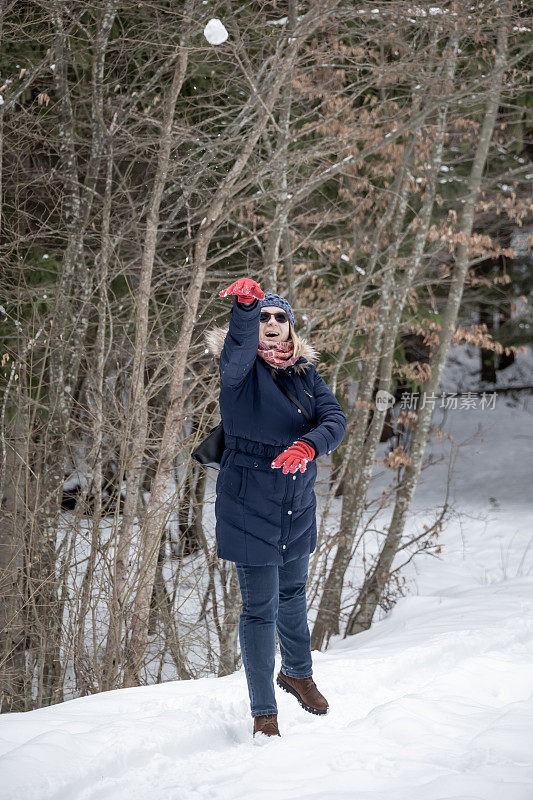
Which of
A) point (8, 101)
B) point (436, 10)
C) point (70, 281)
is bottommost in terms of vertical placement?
point (70, 281)

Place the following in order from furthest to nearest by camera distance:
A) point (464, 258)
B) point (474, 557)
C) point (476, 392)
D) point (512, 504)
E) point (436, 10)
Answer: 1. point (476, 392)
2. point (512, 504)
3. point (474, 557)
4. point (464, 258)
5. point (436, 10)

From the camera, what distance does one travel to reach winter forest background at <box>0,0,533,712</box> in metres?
5.93

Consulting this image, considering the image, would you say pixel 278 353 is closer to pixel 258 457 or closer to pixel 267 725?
pixel 258 457

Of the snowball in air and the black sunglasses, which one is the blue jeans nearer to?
the black sunglasses

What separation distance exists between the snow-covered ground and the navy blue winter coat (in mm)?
738

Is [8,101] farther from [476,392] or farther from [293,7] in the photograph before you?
[476,392]

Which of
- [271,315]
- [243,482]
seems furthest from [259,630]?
[271,315]

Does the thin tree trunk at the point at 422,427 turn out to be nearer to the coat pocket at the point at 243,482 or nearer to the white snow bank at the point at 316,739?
the white snow bank at the point at 316,739

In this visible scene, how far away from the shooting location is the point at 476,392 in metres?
21.2

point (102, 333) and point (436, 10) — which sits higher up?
point (436, 10)

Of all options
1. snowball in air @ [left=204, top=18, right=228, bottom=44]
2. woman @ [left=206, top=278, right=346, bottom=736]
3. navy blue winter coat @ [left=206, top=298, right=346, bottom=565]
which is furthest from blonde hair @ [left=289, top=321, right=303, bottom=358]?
snowball in air @ [left=204, top=18, right=228, bottom=44]

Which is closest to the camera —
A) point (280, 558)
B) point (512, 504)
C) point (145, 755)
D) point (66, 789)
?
point (66, 789)

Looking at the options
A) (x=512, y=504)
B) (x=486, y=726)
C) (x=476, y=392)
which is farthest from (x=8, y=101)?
(x=476, y=392)

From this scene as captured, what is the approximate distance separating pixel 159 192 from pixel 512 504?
12.6 meters
